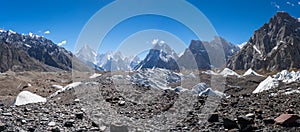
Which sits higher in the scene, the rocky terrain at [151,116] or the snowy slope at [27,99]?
the snowy slope at [27,99]

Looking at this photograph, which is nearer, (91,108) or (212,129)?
(212,129)

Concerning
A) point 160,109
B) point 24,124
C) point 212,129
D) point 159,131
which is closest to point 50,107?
point 24,124

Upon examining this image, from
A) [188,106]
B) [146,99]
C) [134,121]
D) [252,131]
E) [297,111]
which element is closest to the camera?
[252,131]

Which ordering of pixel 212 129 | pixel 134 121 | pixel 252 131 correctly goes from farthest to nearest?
pixel 134 121 → pixel 212 129 → pixel 252 131

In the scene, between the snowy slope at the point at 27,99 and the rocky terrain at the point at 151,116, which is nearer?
the rocky terrain at the point at 151,116

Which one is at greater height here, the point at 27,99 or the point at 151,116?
the point at 27,99

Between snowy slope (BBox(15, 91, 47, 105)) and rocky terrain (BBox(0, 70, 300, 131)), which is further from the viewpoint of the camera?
snowy slope (BBox(15, 91, 47, 105))

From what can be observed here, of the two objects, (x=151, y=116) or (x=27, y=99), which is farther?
(x=27, y=99)

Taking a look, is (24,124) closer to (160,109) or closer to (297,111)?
(160,109)

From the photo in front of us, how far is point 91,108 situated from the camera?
18312mm

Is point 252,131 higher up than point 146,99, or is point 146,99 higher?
point 146,99

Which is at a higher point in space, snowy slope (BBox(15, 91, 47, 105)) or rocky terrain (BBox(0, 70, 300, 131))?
snowy slope (BBox(15, 91, 47, 105))

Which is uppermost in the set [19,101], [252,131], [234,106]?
[19,101]

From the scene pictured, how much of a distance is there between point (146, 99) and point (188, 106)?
4.16 m
